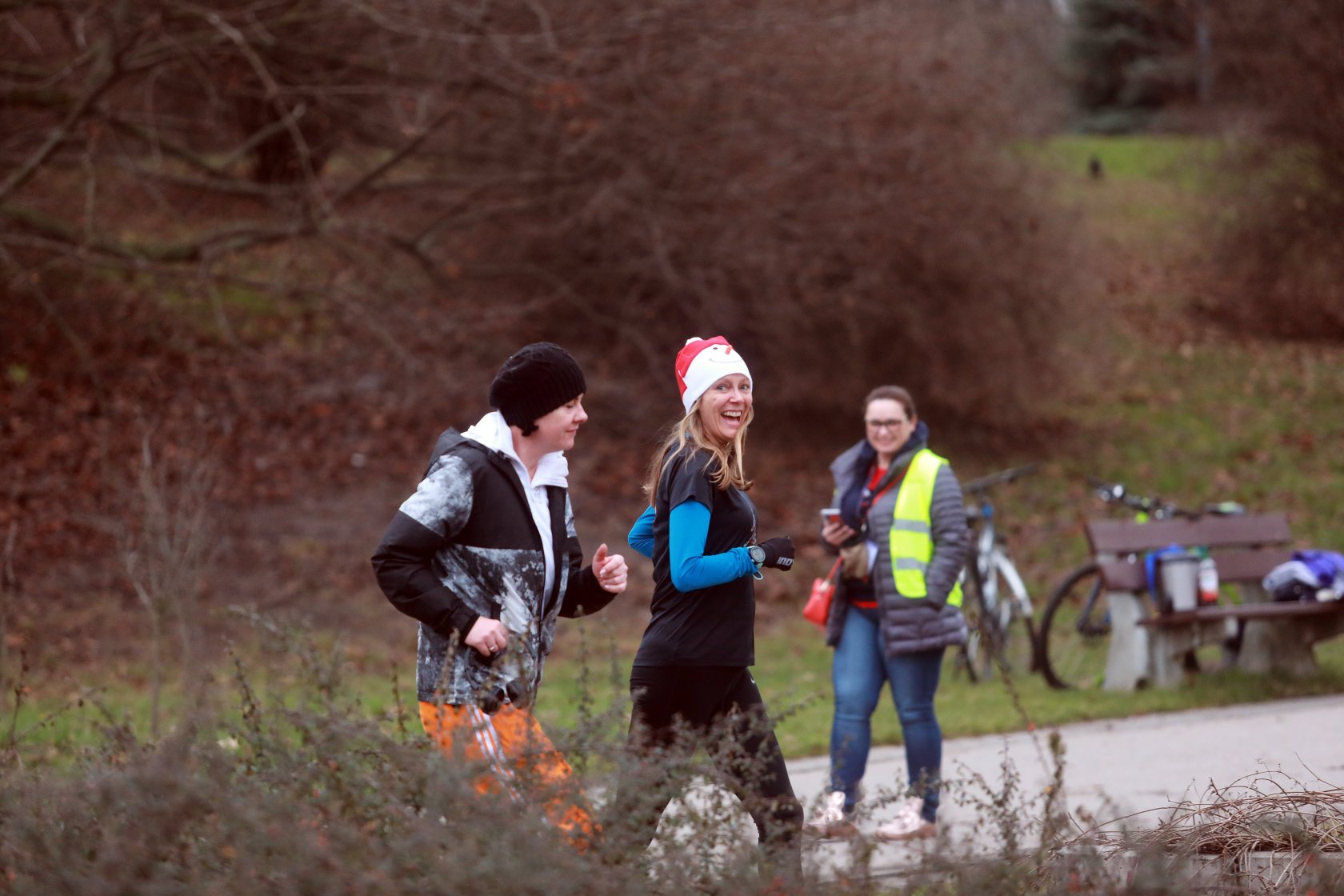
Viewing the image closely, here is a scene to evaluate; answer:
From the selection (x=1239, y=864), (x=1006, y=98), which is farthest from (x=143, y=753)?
(x=1006, y=98)

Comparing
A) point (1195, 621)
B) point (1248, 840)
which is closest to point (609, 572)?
point (1248, 840)

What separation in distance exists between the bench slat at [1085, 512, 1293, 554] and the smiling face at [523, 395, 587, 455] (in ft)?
22.2

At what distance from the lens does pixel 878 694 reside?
21.2ft

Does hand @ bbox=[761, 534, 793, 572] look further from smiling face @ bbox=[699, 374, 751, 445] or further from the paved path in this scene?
the paved path

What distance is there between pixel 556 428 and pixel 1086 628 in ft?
24.2

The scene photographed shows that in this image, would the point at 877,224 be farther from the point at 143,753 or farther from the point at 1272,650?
the point at 143,753

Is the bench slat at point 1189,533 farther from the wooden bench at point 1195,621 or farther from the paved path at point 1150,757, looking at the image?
the paved path at point 1150,757

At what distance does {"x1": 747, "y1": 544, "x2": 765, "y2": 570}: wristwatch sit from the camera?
14.6ft

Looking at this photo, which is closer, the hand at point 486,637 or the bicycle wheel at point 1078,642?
the hand at point 486,637

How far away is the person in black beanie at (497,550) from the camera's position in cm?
404

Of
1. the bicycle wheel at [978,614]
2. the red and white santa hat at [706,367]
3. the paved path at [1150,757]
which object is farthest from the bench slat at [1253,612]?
the red and white santa hat at [706,367]

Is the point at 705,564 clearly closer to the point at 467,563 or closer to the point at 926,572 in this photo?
the point at 467,563

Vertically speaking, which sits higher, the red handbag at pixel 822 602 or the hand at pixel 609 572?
the hand at pixel 609 572

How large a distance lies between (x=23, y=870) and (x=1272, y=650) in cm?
877
